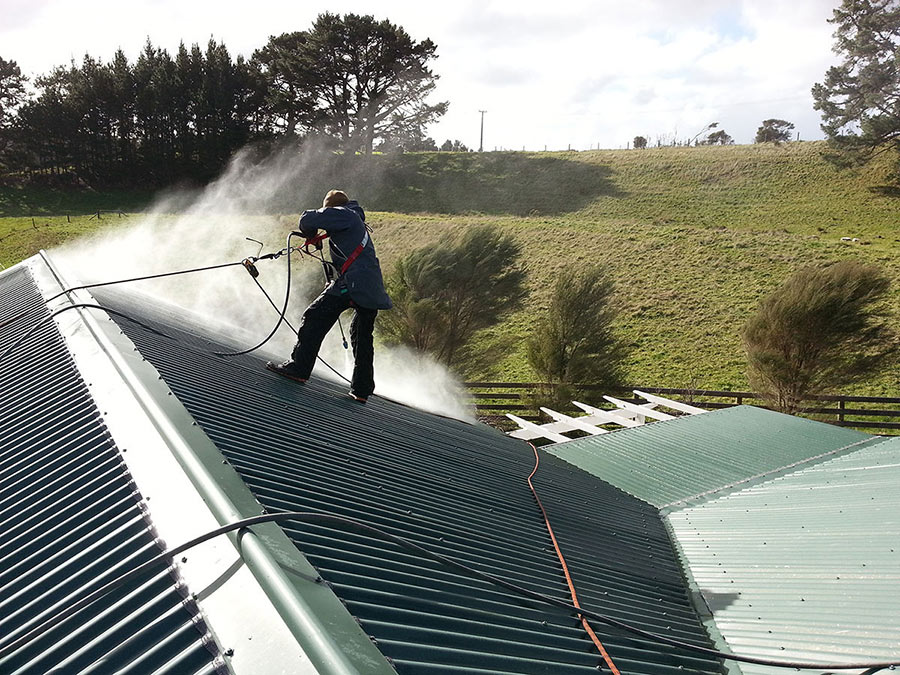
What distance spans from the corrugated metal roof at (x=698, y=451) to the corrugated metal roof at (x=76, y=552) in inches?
272

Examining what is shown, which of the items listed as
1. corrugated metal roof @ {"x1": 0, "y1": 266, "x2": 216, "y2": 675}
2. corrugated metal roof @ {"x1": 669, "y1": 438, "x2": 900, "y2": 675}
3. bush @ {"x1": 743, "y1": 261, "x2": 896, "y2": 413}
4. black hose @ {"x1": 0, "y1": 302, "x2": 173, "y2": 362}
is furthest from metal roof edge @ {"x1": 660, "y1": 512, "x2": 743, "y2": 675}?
bush @ {"x1": 743, "y1": 261, "x2": 896, "y2": 413}

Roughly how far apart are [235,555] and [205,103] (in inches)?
2456

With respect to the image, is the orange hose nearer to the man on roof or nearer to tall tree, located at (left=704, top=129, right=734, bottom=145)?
the man on roof

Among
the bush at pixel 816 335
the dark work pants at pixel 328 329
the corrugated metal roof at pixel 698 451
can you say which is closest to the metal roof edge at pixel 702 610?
the corrugated metal roof at pixel 698 451

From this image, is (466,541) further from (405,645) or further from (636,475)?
(636,475)

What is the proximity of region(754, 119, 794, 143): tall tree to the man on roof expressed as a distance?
80.4 metres

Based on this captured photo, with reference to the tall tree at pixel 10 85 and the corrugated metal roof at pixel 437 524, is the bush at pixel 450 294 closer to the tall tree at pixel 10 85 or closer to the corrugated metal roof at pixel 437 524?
the corrugated metal roof at pixel 437 524

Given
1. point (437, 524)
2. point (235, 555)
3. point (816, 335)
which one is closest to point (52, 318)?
point (437, 524)

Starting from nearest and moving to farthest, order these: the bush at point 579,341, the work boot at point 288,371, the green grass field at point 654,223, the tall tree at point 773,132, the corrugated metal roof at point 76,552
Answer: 1. the corrugated metal roof at point 76,552
2. the work boot at point 288,371
3. the bush at point 579,341
4. the green grass field at point 654,223
5. the tall tree at point 773,132

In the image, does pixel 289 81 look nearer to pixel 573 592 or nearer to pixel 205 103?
pixel 205 103

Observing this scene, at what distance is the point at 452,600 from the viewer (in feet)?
12.8

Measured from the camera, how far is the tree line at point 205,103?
57.4 meters

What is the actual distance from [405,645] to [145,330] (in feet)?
24.2

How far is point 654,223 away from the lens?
51.0 metres
